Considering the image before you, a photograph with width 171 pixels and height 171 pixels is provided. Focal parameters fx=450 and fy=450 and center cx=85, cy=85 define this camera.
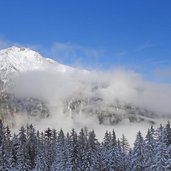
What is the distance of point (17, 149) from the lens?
125m

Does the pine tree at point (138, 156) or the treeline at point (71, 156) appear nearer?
the pine tree at point (138, 156)

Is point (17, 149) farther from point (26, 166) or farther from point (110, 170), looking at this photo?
point (110, 170)

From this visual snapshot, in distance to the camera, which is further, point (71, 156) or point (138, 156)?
point (71, 156)

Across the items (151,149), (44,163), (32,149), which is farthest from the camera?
(32,149)

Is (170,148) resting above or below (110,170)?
above

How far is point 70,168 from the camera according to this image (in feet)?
369

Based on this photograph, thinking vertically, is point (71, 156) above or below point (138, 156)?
below

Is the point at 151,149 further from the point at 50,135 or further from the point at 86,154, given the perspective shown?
the point at 50,135

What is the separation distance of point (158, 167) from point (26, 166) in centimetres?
4954

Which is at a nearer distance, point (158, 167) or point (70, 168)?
point (158, 167)

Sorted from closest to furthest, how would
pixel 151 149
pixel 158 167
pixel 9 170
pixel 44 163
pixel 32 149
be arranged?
pixel 158 167
pixel 151 149
pixel 9 170
pixel 44 163
pixel 32 149

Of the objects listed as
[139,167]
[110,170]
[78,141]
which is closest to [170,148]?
[139,167]

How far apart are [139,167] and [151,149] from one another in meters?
7.35

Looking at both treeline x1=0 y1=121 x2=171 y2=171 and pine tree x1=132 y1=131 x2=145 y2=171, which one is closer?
pine tree x1=132 y1=131 x2=145 y2=171
